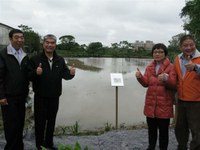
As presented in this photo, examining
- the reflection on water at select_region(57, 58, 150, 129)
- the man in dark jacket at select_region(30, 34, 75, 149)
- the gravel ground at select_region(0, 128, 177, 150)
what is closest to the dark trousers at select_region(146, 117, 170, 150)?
the gravel ground at select_region(0, 128, 177, 150)

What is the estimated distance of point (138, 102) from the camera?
353 inches

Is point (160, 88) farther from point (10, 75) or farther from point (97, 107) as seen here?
point (97, 107)

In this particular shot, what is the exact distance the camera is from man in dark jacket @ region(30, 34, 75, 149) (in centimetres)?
336

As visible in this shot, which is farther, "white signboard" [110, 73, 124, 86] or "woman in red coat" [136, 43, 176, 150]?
"white signboard" [110, 73, 124, 86]

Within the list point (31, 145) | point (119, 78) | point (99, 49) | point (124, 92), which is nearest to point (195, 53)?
point (119, 78)

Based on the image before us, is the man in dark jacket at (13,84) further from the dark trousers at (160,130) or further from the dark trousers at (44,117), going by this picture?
the dark trousers at (160,130)

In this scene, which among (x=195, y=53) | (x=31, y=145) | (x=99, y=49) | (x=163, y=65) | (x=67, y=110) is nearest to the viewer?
(x=195, y=53)

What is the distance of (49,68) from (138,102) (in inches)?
240

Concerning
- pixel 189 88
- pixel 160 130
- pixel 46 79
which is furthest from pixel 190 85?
pixel 46 79

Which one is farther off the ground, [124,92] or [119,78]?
[119,78]

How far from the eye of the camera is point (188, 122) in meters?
3.19

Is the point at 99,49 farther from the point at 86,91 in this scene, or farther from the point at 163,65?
the point at 163,65

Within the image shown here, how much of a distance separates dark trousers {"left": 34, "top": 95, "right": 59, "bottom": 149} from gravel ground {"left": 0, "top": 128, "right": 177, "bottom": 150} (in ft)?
0.74

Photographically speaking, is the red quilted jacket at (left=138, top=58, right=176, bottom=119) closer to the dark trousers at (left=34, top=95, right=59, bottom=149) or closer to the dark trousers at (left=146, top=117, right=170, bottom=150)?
the dark trousers at (left=146, top=117, right=170, bottom=150)
